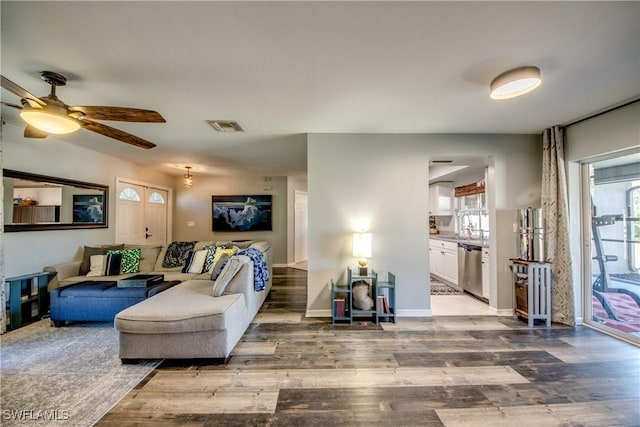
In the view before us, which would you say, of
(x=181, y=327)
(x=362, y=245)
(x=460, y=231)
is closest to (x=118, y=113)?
(x=181, y=327)

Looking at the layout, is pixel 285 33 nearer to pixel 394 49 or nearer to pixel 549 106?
pixel 394 49

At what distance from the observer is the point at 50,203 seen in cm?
369

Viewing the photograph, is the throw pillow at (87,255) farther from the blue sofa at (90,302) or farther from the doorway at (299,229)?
the doorway at (299,229)

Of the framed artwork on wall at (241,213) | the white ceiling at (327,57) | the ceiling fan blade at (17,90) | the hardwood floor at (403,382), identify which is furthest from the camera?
the framed artwork on wall at (241,213)

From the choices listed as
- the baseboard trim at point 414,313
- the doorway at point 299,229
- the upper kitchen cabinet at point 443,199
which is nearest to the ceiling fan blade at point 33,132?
the baseboard trim at point 414,313

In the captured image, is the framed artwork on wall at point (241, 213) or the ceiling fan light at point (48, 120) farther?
the framed artwork on wall at point (241, 213)

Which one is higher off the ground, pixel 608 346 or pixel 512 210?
pixel 512 210

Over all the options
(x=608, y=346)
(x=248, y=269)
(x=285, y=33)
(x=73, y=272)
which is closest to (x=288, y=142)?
(x=248, y=269)

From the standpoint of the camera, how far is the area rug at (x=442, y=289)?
4555 mm

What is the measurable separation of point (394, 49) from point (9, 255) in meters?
4.90

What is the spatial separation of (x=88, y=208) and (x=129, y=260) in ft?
4.10

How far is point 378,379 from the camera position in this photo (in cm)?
214

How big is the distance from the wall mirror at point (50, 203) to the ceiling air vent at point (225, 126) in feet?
8.59

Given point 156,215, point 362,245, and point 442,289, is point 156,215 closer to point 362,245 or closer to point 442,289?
point 362,245
